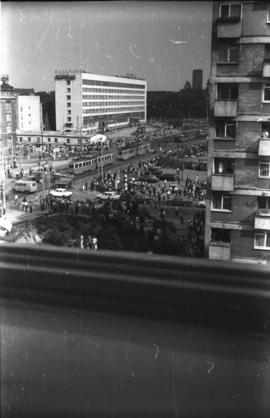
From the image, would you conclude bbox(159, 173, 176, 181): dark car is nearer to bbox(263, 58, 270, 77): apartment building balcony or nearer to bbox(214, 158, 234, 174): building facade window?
bbox(214, 158, 234, 174): building facade window

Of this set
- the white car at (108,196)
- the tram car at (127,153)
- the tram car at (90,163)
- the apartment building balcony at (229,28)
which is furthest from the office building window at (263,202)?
the tram car at (90,163)

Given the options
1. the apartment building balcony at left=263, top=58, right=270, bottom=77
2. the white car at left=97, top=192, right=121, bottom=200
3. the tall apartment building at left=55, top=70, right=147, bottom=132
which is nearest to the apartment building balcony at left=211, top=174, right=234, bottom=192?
the apartment building balcony at left=263, top=58, right=270, bottom=77

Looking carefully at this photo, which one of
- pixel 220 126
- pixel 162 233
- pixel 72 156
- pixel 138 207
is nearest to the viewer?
pixel 220 126

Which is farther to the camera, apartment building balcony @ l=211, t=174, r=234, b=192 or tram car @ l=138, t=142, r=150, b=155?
tram car @ l=138, t=142, r=150, b=155

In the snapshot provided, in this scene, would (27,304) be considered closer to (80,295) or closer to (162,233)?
(80,295)

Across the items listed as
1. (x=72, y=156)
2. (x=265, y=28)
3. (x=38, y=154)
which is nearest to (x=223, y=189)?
(x=265, y=28)
